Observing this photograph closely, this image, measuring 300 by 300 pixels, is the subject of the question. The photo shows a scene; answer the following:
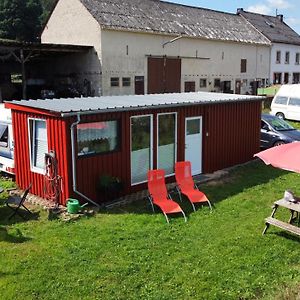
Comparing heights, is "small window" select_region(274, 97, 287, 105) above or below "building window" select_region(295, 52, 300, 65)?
below

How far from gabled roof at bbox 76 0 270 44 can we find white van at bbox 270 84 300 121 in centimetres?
1205

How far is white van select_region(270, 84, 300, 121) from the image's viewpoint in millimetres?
26484

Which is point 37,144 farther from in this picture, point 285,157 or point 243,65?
point 243,65

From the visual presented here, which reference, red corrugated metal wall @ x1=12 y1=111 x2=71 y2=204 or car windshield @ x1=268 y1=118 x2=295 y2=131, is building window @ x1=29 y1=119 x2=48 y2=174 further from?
car windshield @ x1=268 y1=118 x2=295 y2=131

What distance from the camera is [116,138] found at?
10.9 meters

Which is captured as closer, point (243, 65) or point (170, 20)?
point (170, 20)

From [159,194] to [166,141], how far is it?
241 centimetres

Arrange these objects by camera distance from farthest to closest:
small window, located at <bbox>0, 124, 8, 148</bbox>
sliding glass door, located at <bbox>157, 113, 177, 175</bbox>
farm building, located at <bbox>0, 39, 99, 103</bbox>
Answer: farm building, located at <bbox>0, 39, 99, 103</bbox> → small window, located at <bbox>0, 124, 8, 148</bbox> → sliding glass door, located at <bbox>157, 113, 177, 175</bbox>

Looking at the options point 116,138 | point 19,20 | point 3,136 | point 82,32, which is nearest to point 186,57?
point 82,32

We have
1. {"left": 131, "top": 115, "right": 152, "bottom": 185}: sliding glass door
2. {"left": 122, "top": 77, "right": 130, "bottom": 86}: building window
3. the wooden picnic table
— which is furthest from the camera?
{"left": 122, "top": 77, "right": 130, "bottom": 86}: building window

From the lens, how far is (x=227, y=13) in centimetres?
4500

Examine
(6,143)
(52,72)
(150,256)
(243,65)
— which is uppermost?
(243,65)

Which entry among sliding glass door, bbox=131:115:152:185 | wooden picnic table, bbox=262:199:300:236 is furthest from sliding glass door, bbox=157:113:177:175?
wooden picnic table, bbox=262:199:300:236

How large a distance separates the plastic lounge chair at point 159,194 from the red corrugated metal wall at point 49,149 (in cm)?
204
